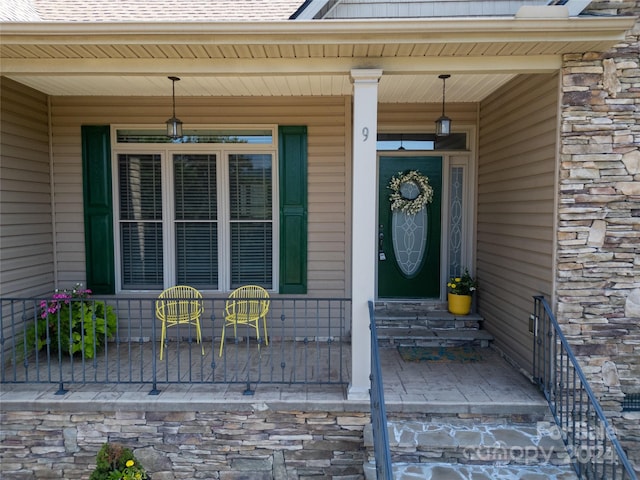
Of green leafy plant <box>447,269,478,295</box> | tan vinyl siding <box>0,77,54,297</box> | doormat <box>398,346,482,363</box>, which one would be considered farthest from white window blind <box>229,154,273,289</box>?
green leafy plant <box>447,269,478,295</box>

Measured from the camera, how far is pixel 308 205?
466 centimetres

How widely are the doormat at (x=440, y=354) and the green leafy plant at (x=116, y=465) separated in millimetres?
2489

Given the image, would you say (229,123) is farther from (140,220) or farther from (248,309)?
(248,309)

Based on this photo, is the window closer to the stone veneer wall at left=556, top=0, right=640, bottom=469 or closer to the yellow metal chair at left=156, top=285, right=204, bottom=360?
the yellow metal chair at left=156, top=285, right=204, bottom=360

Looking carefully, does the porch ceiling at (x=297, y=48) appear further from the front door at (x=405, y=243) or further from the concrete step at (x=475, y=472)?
the concrete step at (x=475, y=472)

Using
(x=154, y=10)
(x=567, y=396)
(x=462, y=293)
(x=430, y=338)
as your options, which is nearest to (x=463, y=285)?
(x=462, y=293)

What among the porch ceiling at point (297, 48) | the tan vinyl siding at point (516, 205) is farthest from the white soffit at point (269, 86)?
the tan vinyl siding at point (516, 205)

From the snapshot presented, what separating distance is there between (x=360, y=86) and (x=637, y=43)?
6.96ft

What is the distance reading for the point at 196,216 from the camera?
186 inches

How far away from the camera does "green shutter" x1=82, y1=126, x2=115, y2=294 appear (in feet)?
15.0

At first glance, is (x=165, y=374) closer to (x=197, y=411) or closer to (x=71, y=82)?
(x=197, y=411)

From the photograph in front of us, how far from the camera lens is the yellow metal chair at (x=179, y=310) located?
4035 mm

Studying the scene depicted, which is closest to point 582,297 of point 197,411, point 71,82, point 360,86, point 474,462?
point 474,462

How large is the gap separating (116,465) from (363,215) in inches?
102
